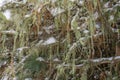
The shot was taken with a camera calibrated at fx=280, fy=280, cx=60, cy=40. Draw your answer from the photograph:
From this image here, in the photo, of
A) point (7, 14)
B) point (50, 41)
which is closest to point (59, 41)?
point (50, 41)

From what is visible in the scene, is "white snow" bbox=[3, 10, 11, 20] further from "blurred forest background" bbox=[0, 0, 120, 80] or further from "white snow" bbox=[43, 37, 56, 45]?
"white snow" bbox=[43, 37, 56, 45]

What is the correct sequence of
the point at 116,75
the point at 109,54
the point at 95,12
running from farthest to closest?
the point at 109,54 < the point at 116,75 < the point at 95,12

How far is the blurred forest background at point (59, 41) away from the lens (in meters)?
1.83

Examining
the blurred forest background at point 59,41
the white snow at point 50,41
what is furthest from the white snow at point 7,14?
the white snow at point 50,41

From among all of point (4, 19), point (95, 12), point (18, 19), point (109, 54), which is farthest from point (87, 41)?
point (4, 19)

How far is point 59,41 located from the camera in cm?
201

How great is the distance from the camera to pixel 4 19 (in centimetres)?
201

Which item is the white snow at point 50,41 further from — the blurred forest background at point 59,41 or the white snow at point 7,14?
the white snow at point 7,14

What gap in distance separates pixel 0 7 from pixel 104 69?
90 cm

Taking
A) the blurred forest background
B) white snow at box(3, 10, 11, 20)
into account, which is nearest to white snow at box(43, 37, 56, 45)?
the blurred forest background

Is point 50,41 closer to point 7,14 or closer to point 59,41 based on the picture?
point 59,41

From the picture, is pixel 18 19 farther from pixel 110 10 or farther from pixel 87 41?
pixel 110 10

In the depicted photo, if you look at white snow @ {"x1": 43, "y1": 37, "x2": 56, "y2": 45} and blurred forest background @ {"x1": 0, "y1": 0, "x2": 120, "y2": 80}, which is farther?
white snow @ {"x1": 43, "y1": 37, "x2": 56, "y2": 45}

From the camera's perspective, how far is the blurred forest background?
6.01ft
